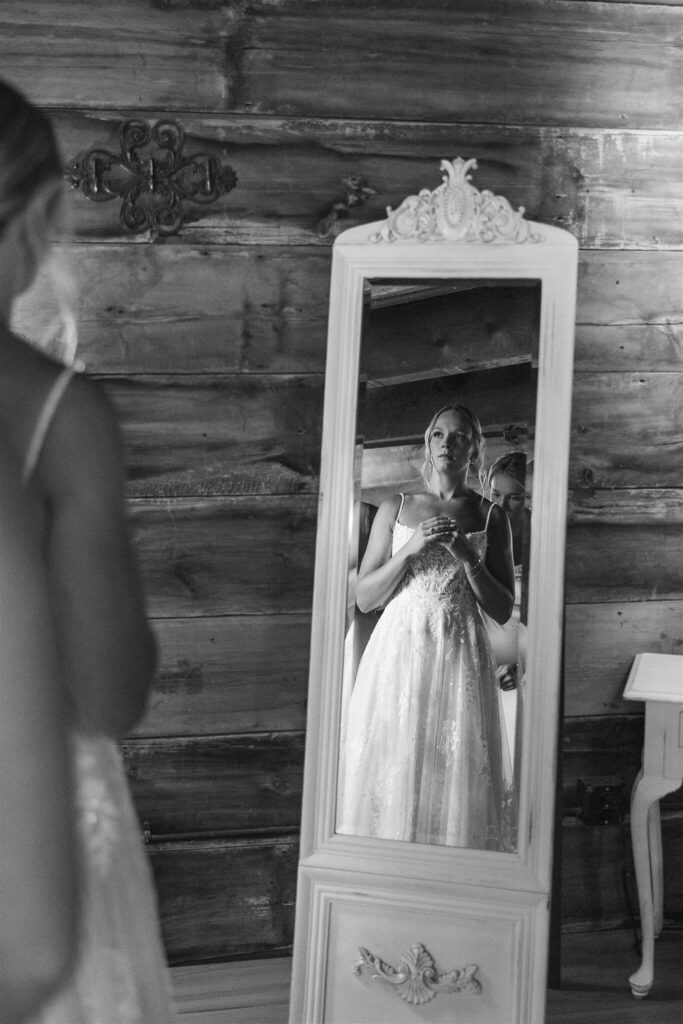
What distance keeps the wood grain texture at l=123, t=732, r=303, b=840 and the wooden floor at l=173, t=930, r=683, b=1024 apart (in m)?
0.32

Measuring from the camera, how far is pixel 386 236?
2029 millimetres

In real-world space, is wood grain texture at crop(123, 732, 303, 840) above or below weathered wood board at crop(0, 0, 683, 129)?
below

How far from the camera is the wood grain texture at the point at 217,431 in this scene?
7.66 feet

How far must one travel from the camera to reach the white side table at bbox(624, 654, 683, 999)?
213 cm

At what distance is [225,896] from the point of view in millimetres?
2395

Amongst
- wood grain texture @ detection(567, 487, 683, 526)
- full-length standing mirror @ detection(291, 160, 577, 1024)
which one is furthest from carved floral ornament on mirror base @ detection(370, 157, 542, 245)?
wood grain texture @ detection(567, 487, 683, 526)

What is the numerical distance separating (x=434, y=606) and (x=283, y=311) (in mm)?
825

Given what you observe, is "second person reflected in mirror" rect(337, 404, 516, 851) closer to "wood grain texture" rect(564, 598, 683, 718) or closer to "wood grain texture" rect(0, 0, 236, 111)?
"wood grain texture" rect(564, 598, 683, 718)

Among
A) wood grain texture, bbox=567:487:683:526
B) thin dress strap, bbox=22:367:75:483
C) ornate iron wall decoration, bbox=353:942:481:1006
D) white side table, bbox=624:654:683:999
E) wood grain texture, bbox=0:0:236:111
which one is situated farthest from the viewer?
wood grain texture, bbox=567:487:683:526

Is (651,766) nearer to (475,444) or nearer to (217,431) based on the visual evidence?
(475,444)

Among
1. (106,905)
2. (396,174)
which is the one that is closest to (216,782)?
(396,174)

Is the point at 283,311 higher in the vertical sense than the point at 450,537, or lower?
higher

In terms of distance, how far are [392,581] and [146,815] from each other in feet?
2.94

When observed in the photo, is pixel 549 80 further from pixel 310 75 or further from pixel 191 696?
pixel 191 696
